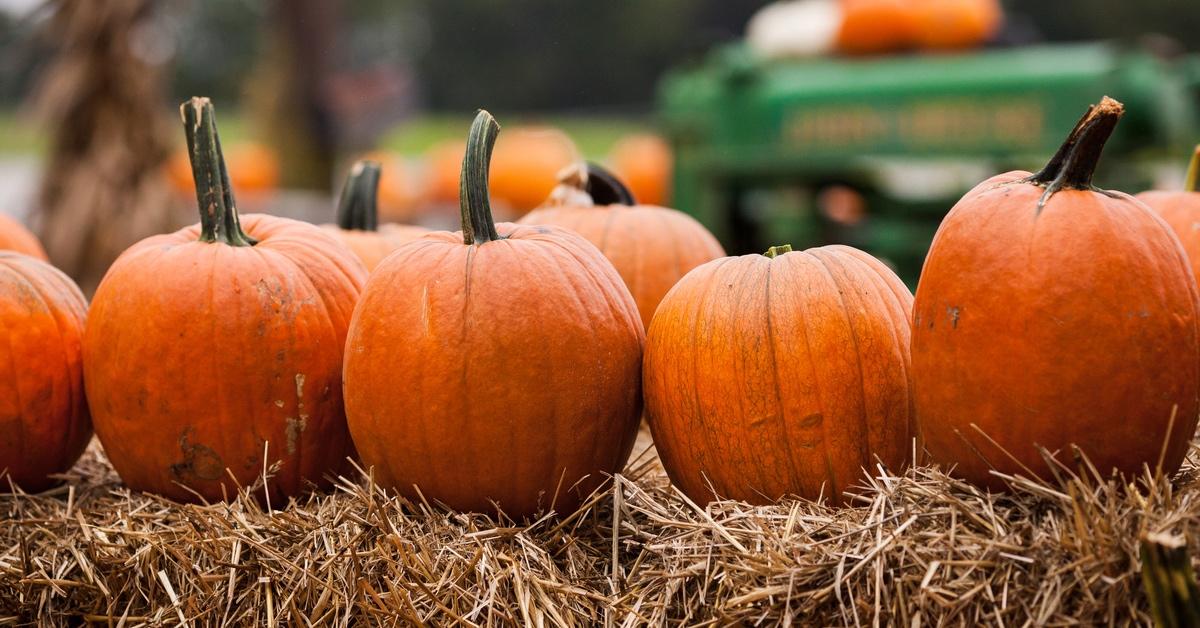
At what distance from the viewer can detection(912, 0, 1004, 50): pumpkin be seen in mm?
7941

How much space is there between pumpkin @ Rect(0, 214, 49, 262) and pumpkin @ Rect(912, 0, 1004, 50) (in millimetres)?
6462

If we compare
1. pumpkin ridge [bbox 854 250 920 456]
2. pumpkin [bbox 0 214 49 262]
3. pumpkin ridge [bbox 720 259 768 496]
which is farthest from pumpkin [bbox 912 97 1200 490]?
pumpkin [bbox 0 214 49 262]

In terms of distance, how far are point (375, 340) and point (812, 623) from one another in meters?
0.95

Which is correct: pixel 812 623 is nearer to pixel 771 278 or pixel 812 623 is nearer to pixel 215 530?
pixel 771 278

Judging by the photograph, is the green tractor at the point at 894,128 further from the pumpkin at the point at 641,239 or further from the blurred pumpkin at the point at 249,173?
the blurred pumpkin at the point at 249,173

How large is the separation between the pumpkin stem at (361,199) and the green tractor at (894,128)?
13.8 feet

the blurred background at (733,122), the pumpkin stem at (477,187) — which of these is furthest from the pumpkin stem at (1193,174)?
the blurred background at (733,122)

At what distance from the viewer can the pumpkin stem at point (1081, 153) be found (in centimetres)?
170

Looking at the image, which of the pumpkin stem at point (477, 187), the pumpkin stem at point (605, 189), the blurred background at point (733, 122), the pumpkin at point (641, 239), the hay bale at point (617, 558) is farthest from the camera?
the blurred background at point (733, 122)

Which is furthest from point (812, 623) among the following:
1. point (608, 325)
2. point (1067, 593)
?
point (608, 325)

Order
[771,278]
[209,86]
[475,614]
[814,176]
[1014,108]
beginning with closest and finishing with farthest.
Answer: [475,614], [771,278], [1014,108], [814,176], [209,86]

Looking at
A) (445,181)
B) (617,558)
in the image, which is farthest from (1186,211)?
(445,181)

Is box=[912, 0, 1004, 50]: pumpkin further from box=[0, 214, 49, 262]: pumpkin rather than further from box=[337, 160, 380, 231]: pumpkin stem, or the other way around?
box=[0, 214, 49, 262]: pumpkin

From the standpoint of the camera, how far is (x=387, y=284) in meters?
2.10
